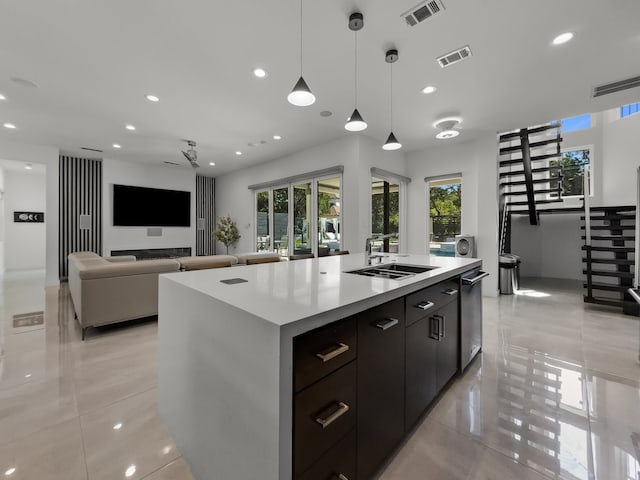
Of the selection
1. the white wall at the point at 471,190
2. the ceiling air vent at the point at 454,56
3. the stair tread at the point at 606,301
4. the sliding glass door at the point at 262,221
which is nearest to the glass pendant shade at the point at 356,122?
the ceiling air vent at the point at 454,56

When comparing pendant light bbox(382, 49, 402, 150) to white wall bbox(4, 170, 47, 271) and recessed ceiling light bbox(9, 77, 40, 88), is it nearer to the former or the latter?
recessed ceiling light bbox(9, 77, 40, 88)

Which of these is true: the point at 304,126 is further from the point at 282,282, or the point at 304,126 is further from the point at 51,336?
the point at 51,336

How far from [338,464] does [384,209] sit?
531 centimetres

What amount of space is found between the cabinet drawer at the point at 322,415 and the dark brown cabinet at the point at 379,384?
0.25 feet

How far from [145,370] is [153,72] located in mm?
3187

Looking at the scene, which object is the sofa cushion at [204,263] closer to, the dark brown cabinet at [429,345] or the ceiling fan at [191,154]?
the dark brown cabinet at [429,345]

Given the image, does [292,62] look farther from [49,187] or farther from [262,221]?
[49,187]

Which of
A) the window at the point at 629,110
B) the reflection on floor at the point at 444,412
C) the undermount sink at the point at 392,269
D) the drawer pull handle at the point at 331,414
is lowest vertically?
the reflection on floor at the point at 444,412

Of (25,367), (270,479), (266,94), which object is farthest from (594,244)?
(25,367)

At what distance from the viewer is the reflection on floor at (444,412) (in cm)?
138

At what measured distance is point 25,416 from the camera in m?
1.71

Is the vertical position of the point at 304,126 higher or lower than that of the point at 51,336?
higher

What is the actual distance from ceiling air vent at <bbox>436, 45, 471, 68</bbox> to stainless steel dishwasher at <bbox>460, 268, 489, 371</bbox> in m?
2.16

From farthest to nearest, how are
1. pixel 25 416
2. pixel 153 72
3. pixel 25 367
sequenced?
pixel 153 72 → pixel 25 367 → pixel 25 416
